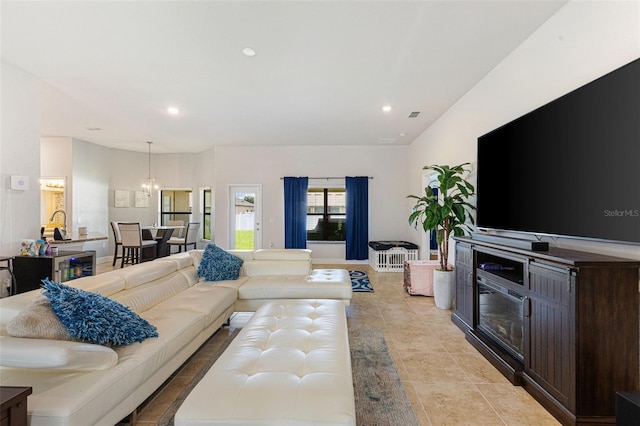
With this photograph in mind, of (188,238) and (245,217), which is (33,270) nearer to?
(188,238)

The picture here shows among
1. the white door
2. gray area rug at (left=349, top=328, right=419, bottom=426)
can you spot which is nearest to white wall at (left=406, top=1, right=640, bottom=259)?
gray area rug at (left=349, top=328, right=419, bottom=426)

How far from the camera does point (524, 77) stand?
284cm

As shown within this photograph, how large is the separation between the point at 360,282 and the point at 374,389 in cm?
331

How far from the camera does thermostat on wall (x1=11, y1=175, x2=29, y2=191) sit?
131 inches

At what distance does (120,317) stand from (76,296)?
0.26 m

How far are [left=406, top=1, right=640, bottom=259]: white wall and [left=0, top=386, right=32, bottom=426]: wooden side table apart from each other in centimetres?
302

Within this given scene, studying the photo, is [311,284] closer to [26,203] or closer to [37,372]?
[37,372]

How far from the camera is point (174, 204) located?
870 cm

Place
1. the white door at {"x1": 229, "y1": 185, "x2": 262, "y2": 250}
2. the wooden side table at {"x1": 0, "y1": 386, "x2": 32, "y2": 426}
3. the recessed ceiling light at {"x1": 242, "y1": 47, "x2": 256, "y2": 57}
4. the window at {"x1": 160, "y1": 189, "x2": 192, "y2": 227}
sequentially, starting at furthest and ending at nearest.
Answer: the window at {"x1": 160, "y1": 189, "x2": 192, "y2": 227} → the white door at {"x1": 229, "y1": 185, "x2": 262, "y2": 250} → the recessed ceiling light at {"x1": 242, "y1": 47, "x2": 256, "y2": 57} → the wooden side table at {"x1": 0, "y1": 386, "x2": 32, "y2": 426}

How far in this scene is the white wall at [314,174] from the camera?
24.1 feet

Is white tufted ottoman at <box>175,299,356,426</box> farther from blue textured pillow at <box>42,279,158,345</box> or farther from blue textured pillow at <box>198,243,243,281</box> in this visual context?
blue textured pillow at <box>198,243,243,281</box>

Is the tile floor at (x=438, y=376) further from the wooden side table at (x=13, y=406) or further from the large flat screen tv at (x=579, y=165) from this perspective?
the large flat screen tv at (x=579, y=165)

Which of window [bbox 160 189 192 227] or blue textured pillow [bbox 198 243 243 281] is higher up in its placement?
window [bbox 160 189 192 227]

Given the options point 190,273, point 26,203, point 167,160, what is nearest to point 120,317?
point 190,273
